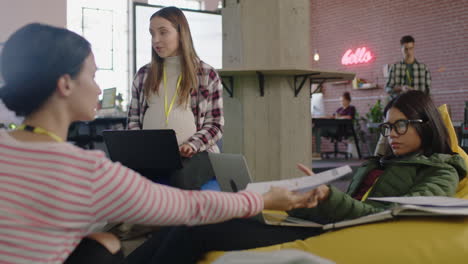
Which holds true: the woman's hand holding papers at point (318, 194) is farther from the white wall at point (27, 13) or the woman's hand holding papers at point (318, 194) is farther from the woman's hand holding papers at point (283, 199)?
the white wall at point (27, 13)

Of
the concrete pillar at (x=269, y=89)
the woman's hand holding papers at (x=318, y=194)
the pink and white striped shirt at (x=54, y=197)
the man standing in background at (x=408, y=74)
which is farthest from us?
the man standing in background at (x=408, y=74)

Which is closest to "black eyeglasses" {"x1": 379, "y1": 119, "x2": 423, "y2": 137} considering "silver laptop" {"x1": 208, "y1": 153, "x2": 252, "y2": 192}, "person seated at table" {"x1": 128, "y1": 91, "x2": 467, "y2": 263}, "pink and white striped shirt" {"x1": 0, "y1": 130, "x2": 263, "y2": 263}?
"person seated at table" {"x1": 128, "y1": 91, "x2": 467, "y2": 263}

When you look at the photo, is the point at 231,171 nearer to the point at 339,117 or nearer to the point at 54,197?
the point at 54,197

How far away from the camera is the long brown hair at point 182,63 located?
2.28 metres

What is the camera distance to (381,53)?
873 centimetres

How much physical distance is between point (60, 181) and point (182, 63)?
61.3 inches

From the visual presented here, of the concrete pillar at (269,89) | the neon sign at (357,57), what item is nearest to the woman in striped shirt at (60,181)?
the concrete pillar at (269,89)

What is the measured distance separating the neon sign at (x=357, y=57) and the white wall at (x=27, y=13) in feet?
17.8

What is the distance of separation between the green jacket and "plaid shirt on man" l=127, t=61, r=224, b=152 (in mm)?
762

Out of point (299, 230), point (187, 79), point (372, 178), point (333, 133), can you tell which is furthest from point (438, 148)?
point (333, 133)

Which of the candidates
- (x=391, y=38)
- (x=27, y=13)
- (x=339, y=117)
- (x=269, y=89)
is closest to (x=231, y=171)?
(x=269, y=89)

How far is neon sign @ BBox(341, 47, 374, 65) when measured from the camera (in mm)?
8966

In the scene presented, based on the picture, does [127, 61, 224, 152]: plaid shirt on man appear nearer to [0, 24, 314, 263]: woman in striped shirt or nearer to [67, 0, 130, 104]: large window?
[0, 24, 314, 263]: woman in striped shirt

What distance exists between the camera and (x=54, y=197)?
84 cm
